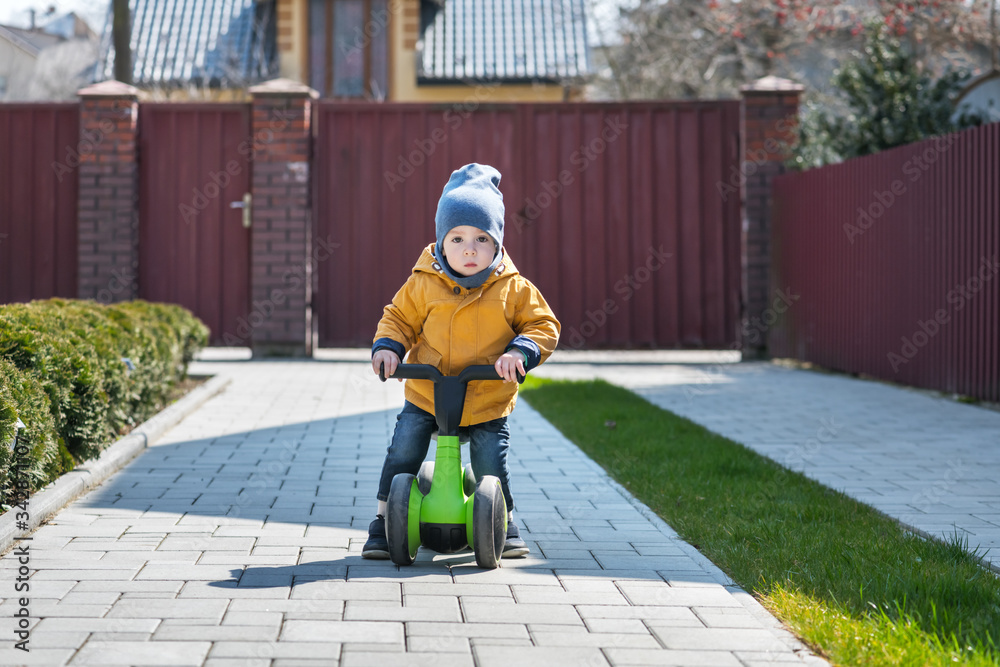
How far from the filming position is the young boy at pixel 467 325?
12.8ft

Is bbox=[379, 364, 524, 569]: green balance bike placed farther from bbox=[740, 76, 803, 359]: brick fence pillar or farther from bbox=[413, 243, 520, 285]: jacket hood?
bbox=[740, 76, 803, 359]: brick fence pillar

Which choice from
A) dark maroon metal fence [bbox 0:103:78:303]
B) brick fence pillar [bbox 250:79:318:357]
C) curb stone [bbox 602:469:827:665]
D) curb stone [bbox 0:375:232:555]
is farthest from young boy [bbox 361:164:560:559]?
dark maroon metal fence [bbox 0:103:78:303]

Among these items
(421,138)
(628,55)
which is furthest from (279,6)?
(421,138)

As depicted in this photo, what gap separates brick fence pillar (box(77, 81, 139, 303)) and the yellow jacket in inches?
337

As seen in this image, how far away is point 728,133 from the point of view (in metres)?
11.9

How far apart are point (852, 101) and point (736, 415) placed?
219 inches

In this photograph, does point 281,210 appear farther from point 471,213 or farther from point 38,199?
point 471,213

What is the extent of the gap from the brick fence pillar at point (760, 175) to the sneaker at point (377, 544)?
27.7 feet

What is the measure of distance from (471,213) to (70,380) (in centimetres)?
233

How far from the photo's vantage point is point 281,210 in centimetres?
1159

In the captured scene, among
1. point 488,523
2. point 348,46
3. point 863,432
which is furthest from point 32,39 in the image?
point 488,523

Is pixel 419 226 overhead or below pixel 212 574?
overhead

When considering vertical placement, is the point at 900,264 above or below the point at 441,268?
above

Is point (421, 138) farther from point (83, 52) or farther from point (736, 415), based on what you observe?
point (83, 52)
